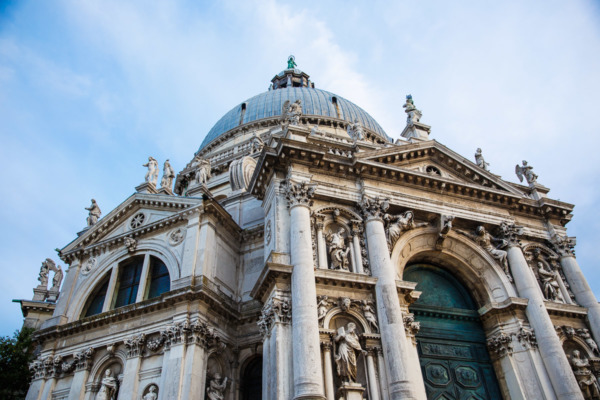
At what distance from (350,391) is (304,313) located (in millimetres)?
2369

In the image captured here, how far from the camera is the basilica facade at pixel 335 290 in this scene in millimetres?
13523

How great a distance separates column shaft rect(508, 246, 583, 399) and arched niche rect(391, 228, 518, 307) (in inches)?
20.2

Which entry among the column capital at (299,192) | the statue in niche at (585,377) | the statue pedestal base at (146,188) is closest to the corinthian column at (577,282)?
the statue in niche at (585,377)

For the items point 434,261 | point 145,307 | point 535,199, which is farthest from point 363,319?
point 535,199

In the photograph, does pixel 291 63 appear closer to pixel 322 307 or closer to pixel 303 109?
pixel 303 109

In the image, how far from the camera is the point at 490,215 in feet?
61.4

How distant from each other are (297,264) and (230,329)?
5.03 m

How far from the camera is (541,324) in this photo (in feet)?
52.1

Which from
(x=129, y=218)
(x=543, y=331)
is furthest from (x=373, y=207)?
(x=129, y=218)

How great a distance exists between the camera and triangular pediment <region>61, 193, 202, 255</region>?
784 inches

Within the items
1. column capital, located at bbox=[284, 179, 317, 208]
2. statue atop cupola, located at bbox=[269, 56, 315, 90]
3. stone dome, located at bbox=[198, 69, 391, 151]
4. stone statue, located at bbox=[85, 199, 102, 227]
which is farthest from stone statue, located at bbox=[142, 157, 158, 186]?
statue atop cupola, located at bbox=[269, 56, 315, 90]

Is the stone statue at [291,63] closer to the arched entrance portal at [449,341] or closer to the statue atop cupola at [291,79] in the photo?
the statue atop cupola at [291,79]

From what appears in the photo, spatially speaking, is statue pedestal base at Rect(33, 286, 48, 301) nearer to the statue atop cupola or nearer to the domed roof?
the domed roof

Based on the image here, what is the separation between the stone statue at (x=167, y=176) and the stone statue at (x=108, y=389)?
9909 mm
